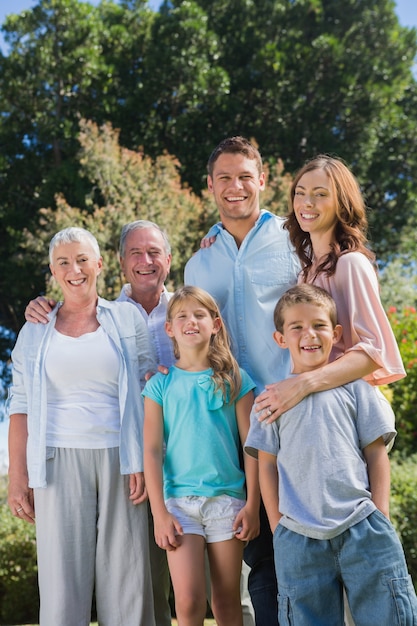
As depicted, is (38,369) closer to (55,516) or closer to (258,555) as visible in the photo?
(55,516)

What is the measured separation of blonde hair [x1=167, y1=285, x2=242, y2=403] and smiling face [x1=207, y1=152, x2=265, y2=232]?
470 millimetres

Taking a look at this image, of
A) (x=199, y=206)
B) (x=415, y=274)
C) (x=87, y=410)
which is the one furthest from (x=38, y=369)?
(x=415, y=274)

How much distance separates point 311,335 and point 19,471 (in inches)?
62.4

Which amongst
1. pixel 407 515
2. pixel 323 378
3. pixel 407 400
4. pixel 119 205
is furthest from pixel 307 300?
pixel 119 205

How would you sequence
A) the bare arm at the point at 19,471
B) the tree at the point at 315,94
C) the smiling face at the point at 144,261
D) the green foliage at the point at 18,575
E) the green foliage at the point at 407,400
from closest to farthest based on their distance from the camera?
1. the bare arm at the point at 19,471
2. the smiling face at the point at 144,261
3. the green foliage at the point at 18,575
4. the green foliage at the point at 407,400
5. the tree at the point at 315,94

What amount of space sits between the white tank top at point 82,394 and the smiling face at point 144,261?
2.18ft

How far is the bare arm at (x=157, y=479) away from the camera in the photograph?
308 centimetres

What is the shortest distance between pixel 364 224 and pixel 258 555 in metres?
1.53

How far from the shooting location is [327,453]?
9.11ft

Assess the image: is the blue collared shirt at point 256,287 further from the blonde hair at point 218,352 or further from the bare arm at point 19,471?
the bare arm at point 19,471

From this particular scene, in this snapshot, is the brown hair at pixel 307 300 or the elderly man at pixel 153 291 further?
the elderly man at pixel 153 291

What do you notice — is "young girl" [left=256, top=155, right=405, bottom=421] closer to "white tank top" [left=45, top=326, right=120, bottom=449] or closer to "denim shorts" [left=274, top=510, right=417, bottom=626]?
"denim shorts" [left=274, top=510, right=417, bottom=626]

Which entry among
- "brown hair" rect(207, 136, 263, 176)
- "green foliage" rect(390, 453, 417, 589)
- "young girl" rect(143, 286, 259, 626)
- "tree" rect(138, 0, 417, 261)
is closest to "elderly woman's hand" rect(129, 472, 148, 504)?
"young girl" rect(143, 286, 259, 626)

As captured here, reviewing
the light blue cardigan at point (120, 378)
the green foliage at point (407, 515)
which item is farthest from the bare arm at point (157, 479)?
the green foliage at point (407, 515)
